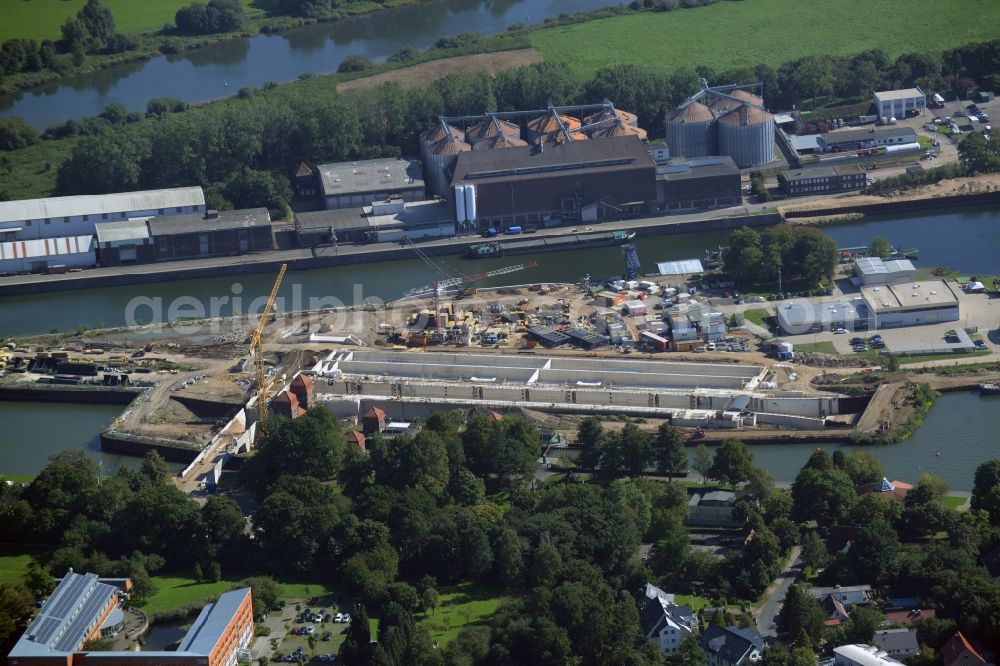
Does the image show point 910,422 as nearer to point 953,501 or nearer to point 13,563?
point 953,501

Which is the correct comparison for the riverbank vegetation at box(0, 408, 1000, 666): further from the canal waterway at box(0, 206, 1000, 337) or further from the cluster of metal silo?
the cluster of metal silo

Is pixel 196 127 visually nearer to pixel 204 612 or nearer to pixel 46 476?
pixel 46 476

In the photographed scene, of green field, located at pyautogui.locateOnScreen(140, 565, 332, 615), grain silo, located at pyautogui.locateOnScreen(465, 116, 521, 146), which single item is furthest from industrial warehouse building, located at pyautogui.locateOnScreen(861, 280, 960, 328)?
green field, located at pyautogui.locateOnScreen(140, 565, 332, 615)

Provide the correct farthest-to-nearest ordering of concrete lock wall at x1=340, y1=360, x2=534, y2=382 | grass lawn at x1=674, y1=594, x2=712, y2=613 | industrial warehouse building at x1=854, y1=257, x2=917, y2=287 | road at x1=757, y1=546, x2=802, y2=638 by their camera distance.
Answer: industrial warehouse building at x1=854, y1=257, x2=917, y2=287, concrete lock wall at x1=340, y1=360, x2=534, y2=382, grass lawn at x1=674, y1=594, x2=712, y2=613, road at x1=757, y1=546, x2=802, y2=638

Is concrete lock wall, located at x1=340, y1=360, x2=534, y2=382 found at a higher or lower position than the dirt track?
lower

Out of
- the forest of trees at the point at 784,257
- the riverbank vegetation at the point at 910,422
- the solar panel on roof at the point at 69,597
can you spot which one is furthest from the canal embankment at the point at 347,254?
the solar panel on roof at the point at 69,597

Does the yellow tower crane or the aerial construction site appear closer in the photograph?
the aerial construction site

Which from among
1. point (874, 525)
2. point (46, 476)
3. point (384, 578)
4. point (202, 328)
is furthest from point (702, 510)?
point (202, 328)
